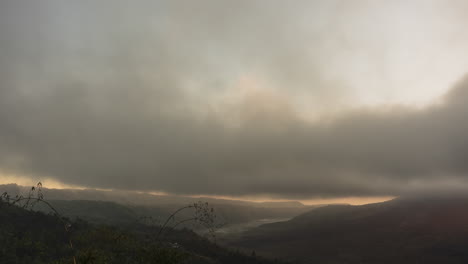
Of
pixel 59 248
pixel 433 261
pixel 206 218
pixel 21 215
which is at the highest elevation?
pixel 206 218

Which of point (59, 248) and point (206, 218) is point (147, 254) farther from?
point (59, 248)

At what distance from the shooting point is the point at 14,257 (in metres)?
58.2

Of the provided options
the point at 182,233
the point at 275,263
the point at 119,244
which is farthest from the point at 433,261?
the point at 119,244

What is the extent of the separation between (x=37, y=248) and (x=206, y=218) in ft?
201

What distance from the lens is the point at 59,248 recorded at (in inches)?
2862

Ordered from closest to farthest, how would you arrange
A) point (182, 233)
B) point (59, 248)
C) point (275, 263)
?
point (59, 248) → point (275, 263) → point (182, 233)

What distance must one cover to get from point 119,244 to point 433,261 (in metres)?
212

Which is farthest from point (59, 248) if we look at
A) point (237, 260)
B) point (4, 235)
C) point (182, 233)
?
point (182, 233)

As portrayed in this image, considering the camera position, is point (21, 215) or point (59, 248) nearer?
point (59, 248)

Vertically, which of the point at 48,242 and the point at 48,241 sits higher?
the point at 48,241

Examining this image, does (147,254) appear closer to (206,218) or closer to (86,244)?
(206,218)

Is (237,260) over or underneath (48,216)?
underneath

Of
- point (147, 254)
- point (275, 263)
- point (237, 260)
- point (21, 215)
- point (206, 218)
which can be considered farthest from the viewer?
point (275, 263)

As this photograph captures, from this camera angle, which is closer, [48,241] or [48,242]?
[48,242]
